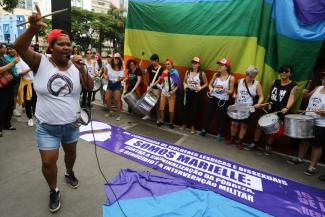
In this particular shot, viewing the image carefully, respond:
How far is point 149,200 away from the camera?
332cm

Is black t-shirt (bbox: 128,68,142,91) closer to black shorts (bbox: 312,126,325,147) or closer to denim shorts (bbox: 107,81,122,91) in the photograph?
denim shorts (bbox: 107,81,122,91)

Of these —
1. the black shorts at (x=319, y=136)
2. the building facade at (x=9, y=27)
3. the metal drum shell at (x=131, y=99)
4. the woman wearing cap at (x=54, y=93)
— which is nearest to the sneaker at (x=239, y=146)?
the black shorts at (x=319, y=136)

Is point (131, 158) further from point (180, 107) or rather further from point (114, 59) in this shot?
point (114, 59)

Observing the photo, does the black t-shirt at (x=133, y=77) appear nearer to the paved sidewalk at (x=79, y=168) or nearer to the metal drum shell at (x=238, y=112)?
the paved sidewalk at (x=79, y=168)

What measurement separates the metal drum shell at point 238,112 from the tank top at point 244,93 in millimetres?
178

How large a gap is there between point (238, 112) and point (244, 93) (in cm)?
44

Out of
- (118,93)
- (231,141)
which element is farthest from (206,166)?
(118,93)

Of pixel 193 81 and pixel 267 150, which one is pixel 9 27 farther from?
pixel 267 150

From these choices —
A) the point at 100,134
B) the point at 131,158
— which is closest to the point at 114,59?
the point at 100,134

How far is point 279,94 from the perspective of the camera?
193 inches

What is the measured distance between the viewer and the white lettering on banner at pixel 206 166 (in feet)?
13.4

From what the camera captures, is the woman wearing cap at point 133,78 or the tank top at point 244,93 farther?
the woman wearing cap at point 133,78

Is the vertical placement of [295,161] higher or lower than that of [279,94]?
lower

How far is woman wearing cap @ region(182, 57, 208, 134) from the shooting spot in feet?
19.7
